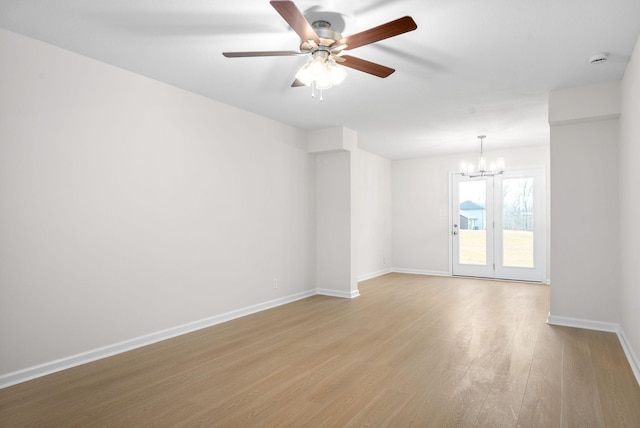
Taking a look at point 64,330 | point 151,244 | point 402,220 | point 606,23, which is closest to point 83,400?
point 64,330

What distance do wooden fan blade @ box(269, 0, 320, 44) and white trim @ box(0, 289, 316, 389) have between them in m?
3.00

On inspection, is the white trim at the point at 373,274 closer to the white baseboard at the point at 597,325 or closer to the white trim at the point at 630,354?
the white baseboard at the point at 597,325

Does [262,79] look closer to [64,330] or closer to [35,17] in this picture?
[35,17]

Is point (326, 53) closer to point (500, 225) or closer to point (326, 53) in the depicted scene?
point (326, 53)

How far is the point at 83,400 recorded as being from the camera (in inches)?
95.3

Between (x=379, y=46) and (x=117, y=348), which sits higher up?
(x=379, y=46)

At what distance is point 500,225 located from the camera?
7.07 meters

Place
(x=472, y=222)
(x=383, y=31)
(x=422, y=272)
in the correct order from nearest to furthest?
(x=383, y=31) → (x=472, y=222) → (x=422, y=272)

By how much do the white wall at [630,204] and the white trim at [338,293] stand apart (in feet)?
10.4

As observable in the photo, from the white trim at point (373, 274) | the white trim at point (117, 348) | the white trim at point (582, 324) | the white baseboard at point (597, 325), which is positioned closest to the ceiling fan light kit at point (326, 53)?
the white trim at point (117, 348)

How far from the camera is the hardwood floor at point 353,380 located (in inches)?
86.6

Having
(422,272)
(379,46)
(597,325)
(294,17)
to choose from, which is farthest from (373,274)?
(294,17)

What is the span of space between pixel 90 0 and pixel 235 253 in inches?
112

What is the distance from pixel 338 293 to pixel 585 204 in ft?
11.0
